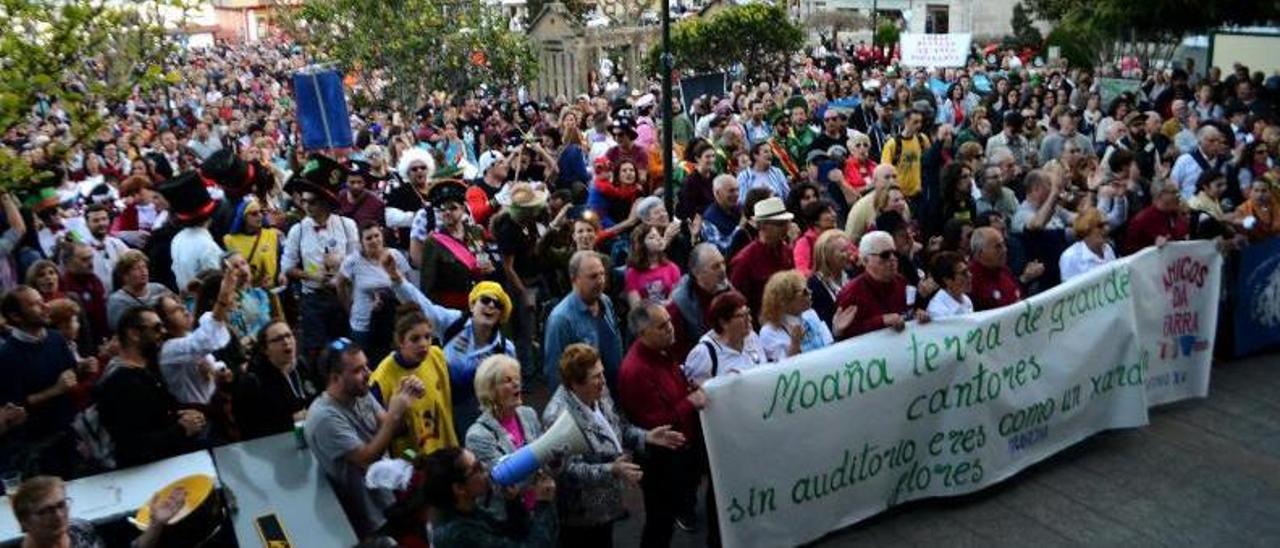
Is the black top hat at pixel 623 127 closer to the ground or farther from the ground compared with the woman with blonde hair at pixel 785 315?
farther from the ground

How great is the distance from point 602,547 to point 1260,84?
15466 mm

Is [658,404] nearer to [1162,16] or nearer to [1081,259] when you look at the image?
[1081,259]

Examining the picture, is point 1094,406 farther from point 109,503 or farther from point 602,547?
point 109,503

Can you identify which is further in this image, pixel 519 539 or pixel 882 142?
pixel 882 142

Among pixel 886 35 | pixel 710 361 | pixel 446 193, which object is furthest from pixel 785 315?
pixel 886 35

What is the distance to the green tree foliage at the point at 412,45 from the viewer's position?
19875 mm

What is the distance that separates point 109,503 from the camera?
494 centimetres

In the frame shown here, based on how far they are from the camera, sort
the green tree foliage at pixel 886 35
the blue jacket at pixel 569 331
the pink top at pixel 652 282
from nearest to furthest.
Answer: the blue jacket at pixel 569 331, the pink top at pixel 652 282, the green tree foliage at pixel 886 35

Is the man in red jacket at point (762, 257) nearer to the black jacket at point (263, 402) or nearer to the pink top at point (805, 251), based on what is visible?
the pink top at point (805, 251)

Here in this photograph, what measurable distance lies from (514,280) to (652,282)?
1.43 metres

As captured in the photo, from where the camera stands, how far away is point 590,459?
515cm

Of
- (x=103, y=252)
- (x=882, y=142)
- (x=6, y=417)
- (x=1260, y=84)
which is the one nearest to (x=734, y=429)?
(x=6, y=417)

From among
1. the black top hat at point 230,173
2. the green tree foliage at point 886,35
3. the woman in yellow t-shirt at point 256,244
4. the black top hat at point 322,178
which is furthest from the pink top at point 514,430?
the green tree foliage at point 886,35

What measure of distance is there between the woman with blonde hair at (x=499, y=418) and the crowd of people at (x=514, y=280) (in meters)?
0.01
